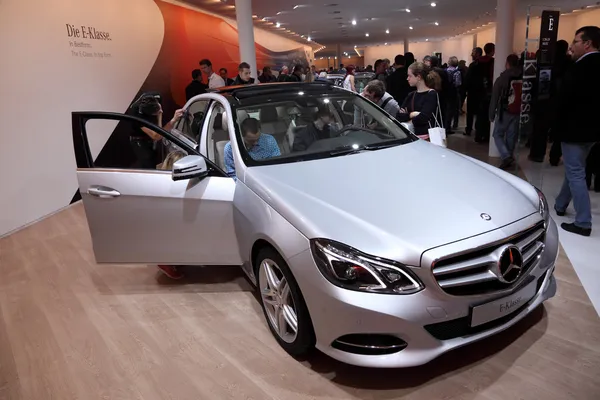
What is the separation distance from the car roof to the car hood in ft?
2.47

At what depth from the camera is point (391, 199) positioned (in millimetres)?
2020

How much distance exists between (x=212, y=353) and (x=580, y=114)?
10.3 ft

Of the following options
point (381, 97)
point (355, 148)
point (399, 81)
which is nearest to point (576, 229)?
point (381, 97)

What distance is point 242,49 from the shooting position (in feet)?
23.3

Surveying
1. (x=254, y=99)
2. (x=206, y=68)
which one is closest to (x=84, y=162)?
(x=254, y=99)

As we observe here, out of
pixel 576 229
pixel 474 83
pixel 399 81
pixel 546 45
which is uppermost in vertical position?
pixel 546 45

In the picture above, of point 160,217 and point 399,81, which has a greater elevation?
point 399,81

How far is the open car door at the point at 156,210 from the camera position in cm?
257

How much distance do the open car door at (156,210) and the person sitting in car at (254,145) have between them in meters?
0.12

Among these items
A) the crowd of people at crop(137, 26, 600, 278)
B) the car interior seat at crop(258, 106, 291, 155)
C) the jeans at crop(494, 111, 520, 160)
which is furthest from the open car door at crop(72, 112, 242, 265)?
the jeans at crop(494, 111, 520, 160)

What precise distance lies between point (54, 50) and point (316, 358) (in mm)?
5050

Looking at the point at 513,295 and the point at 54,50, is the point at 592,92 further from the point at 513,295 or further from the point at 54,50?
the point at 54,50

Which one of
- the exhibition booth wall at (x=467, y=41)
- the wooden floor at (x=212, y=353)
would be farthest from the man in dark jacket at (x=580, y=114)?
the exhibition booth wall at (x=467, y=41)

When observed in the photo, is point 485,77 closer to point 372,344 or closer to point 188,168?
point 188,168
